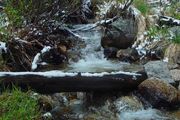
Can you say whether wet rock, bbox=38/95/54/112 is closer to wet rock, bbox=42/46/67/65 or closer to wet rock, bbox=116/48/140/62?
wet rock, bbox=42/46/67/65

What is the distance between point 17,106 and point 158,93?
8.94 feet

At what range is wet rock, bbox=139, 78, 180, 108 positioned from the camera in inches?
289

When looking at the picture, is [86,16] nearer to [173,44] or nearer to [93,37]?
[93,37]

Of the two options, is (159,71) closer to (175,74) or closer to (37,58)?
(175,74)

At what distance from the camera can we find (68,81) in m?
6.71

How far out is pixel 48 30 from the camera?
941cm

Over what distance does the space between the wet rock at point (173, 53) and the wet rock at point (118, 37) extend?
1.17 meters

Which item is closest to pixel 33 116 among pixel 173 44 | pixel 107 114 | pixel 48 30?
pixel 107 114

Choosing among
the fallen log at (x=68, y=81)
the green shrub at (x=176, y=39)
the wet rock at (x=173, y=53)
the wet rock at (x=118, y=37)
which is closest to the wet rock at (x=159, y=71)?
the wet rock at (x=173, y=53)

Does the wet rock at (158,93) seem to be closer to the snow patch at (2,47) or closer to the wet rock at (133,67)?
the wet rock at (133,67)

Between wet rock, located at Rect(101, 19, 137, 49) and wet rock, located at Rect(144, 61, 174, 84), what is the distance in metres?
1.80

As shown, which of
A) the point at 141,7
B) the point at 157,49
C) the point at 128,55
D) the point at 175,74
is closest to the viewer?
the point at 175,74

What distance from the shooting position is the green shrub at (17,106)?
5.55 meters

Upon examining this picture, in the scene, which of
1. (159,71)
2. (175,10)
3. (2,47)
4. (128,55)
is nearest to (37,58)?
(2,47)
